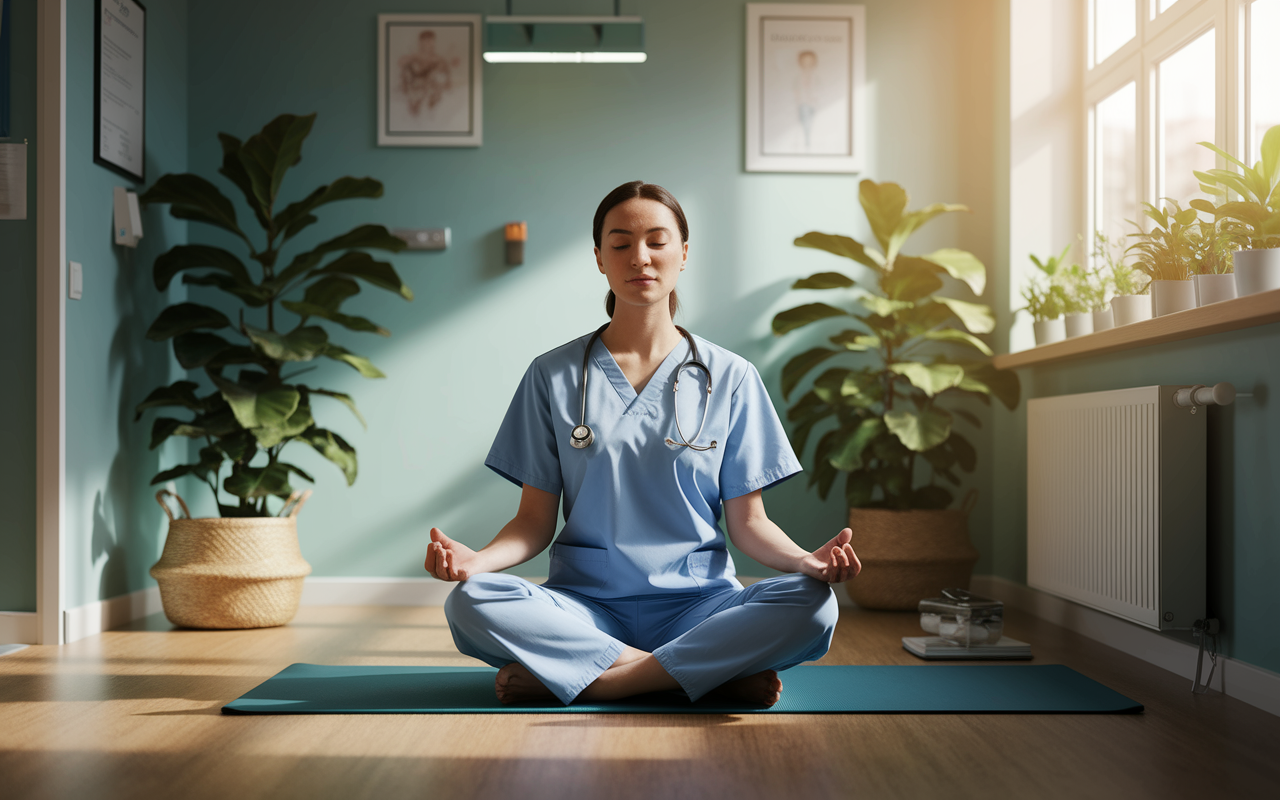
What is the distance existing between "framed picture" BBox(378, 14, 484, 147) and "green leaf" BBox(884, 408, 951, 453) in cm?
177

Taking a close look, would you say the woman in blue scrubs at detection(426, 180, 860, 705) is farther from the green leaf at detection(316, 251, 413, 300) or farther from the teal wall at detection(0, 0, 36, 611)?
the teal wall at detection(0, 0, 36, 611)

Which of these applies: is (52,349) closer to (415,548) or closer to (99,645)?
(99,645)

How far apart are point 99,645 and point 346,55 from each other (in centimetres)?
215

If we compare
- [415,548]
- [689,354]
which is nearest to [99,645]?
[415,548]

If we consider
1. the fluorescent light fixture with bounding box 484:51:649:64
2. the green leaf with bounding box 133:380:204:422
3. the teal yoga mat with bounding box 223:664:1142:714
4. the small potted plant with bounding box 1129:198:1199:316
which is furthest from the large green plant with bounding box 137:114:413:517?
the small potted plant with bounding box 1129:198:1199:316

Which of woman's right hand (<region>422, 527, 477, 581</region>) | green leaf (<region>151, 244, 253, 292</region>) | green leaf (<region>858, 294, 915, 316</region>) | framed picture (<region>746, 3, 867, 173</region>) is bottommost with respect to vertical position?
woman's right hand (<region>422, 527, 477, 581</region>)

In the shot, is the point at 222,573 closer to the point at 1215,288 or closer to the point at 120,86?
the point at 120,86

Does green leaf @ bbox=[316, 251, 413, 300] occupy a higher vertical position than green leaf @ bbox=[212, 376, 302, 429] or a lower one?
higher

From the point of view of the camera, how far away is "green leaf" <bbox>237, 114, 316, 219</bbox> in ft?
9.88

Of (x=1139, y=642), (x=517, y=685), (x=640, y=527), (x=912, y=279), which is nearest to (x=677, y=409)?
(x=640, y=527)

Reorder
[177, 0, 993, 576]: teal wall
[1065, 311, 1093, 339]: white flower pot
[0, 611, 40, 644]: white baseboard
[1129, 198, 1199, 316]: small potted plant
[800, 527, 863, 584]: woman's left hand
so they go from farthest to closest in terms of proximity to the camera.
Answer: [177, 0, 993, 576]: teal wall, [1065, 311, 1093, 339]: white flower pot, [0, 611, 40, 644]: white baseboard, [1129, 198, 1199, 316]: small potted plant, [800, 527, 863, 584]: woman's left hand

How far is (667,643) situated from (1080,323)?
177 cm

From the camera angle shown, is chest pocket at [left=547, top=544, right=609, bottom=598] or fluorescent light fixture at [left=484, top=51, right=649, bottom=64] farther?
fluorescent light fixture at [left=484, top=51, right=649, bottom=64]

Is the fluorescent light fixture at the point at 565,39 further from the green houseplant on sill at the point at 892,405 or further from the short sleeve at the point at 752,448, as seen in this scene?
the short sleeve at the point at 752,448
